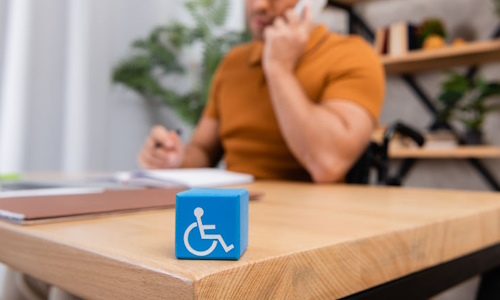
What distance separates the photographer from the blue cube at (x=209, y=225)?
11.0 inches

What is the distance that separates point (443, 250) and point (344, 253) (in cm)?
16

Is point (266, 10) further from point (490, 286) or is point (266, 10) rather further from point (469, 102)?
point (469, 102)

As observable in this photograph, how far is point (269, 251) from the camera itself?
1.01 ft

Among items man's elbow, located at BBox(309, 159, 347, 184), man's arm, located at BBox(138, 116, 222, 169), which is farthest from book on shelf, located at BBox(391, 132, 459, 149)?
man's elbow, located at BBox(309, 159, 347, 184)

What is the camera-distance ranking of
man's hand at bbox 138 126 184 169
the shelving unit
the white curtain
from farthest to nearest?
the shelving unit, the white curtain, man's hand at bbox 138 126 184 169

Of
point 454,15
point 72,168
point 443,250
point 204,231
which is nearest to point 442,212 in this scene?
point 443,250

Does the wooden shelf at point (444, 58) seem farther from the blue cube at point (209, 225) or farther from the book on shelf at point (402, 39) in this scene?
the blue cube at point (209, 225)

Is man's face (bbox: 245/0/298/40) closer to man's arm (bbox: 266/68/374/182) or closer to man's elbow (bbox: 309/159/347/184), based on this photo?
man's arm (bbox: 266/68/374/182)

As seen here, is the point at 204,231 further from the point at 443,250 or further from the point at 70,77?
the point at 70,77

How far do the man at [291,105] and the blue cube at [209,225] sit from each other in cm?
66

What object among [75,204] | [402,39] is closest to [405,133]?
[75,204]

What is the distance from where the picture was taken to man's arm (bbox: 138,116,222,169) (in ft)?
3.57

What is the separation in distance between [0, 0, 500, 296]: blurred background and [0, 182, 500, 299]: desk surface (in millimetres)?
1811

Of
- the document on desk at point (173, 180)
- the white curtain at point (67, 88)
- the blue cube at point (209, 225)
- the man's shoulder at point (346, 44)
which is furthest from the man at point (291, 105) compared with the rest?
the white curtain at point (67, 88)
